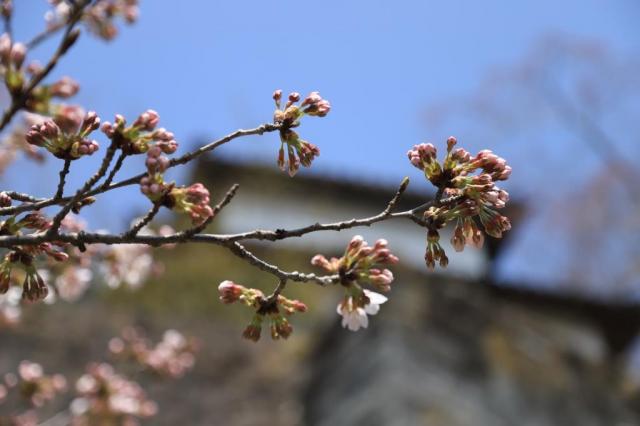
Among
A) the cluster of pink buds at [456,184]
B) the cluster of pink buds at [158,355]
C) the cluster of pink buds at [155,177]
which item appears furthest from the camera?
the cluster of pink buds at [158,355]

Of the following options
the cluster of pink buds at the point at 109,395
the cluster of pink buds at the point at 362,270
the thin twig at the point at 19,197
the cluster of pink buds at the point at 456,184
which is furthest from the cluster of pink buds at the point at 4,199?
the cluster of pink buds at the point at 109,395

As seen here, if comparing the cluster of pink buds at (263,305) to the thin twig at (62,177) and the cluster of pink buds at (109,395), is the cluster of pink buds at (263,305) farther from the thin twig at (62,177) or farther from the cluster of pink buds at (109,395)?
the cluster of pink buds at (109,395)

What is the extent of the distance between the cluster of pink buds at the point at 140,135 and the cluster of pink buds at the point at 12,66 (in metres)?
0.35

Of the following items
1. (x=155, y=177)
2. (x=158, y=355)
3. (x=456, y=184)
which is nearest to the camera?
(x=155, y=177)

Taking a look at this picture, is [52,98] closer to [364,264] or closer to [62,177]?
[62,177]

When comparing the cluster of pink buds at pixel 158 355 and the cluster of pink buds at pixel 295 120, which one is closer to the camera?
the cluster of pink buds at pixel 295 120

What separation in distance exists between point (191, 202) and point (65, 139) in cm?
27

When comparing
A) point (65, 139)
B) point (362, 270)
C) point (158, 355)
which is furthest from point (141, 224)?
point (158, 355)

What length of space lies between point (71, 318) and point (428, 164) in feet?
19.4

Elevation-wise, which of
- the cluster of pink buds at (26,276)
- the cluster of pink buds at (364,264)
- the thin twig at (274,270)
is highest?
the cluster of pink buds at (364,264)

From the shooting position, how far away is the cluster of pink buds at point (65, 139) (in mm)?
1426

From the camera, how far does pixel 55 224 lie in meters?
1.35

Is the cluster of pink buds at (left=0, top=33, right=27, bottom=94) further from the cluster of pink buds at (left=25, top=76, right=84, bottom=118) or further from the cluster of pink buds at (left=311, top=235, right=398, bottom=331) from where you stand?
the cluster of pink buds at (left=311, top=235, right=398, bottom=331)

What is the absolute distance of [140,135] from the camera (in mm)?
1396
